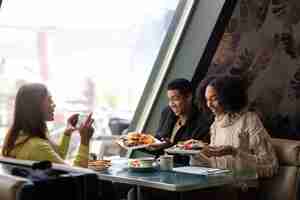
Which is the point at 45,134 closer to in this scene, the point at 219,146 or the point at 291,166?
the point at 219,146

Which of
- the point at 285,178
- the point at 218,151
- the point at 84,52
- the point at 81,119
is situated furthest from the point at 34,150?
the point at 285,178

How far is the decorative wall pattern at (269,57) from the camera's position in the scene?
4074 millimetres

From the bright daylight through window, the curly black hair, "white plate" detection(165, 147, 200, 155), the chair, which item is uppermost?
the bright daylight through window

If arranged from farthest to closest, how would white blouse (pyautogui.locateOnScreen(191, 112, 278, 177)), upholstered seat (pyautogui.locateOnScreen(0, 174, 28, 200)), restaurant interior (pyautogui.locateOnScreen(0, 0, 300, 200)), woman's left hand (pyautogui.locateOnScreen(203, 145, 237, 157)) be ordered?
restaurant interior (pyautogui.locateOnScreen(0, 0, 300, 200)), white blouse (pyautogui.locateOnScreen(191, 112, 278, 177)), woman's left hand (pyautogui.locateOnScreen(203, 145, 237, 157)), upholstered seat (pyautogui.locateOnScreen(0, 174, 28, 200))

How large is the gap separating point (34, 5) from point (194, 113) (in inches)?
50.1

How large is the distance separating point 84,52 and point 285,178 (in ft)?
5.52

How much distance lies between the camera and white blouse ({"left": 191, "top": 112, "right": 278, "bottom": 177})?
10.7 ft

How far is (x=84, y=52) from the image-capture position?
4121 millimetres

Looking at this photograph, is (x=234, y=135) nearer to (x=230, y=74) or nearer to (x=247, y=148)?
(x=247, y=148)

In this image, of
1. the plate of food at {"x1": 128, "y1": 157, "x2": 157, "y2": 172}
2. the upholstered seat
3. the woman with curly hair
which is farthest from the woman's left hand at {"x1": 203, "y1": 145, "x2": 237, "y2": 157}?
the upholstered seat

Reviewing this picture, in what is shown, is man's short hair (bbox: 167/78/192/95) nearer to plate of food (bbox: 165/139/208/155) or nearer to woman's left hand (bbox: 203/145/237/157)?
plate of food (bbox: 165/139/208/155)

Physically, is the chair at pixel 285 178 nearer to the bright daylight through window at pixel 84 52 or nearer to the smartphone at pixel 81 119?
the smartphone at pixel 81 119

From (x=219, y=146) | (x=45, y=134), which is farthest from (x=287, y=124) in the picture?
(x=45, y=134)

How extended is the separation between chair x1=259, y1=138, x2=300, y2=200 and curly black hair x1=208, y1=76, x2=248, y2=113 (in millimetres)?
383
